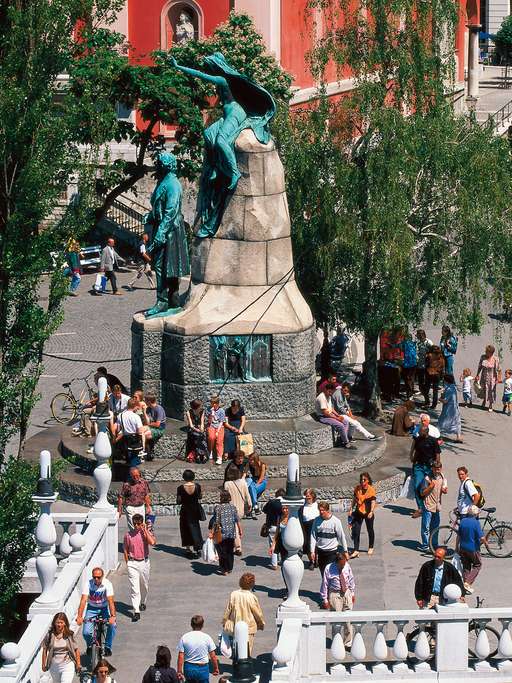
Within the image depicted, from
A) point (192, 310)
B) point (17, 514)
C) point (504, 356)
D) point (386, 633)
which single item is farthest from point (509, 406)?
point (17, 514)

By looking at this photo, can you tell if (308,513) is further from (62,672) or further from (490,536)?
(62,672)

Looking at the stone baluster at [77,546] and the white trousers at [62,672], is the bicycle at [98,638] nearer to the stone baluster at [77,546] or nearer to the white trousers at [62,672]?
the white trousers at [62,672]

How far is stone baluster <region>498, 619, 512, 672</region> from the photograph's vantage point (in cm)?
2362

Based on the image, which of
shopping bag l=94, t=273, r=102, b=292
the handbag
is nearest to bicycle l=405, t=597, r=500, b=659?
the handbag

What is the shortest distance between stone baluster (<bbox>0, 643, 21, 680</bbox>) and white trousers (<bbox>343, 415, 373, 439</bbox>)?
36.0 feet

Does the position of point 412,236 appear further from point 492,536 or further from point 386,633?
point 386,633

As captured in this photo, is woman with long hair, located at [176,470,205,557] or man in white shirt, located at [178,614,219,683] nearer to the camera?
man in white shirt, located at [178,614,219,683]

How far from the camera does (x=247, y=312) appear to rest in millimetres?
30969

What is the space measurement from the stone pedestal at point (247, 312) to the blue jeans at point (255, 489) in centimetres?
190

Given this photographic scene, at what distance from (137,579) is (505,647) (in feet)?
15.4

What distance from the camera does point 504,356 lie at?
3997 centimetres

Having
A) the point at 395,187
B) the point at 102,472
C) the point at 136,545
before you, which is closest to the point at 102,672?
the point at 136,545

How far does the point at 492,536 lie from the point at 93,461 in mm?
6197

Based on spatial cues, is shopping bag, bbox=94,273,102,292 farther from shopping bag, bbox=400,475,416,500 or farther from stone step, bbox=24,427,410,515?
shopping bag, bbox=400,475,416,500
